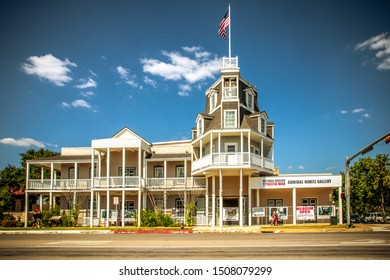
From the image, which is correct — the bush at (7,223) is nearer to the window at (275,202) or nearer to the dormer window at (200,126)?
the dormer window at (200,126)

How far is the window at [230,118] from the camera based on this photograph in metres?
33.9

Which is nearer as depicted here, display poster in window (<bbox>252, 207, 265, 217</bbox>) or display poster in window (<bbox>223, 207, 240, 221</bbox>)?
display poster in window (<bbox>252, 207, 265, 217</bbox>)

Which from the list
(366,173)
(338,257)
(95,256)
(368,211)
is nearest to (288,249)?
(338,257)

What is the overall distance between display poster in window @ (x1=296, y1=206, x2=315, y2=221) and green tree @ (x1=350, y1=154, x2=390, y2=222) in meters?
22.5

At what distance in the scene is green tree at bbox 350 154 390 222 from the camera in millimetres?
50237

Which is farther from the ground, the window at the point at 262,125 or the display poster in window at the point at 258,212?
the window at the point at 262,125

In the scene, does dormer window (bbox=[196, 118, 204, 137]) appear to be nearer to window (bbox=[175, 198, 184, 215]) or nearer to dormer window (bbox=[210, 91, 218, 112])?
dormer window (bbox=[210, 91, 218, 112])

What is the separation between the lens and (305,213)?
31094mm

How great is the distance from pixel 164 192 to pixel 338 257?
82.8 feet

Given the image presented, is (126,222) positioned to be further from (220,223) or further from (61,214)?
(220,223)

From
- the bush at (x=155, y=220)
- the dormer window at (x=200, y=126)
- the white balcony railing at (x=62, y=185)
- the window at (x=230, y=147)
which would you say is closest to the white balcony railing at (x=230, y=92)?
the dormer window at (x=200, y=126)

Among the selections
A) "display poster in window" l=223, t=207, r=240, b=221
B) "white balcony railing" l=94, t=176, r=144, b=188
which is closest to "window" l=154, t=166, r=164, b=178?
"white balcony railing" l=94, t=176, r=144, b=188

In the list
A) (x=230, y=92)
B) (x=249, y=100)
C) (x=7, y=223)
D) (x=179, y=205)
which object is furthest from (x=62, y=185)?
(x=249, y=100)

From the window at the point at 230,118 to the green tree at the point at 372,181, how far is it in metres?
26.0
